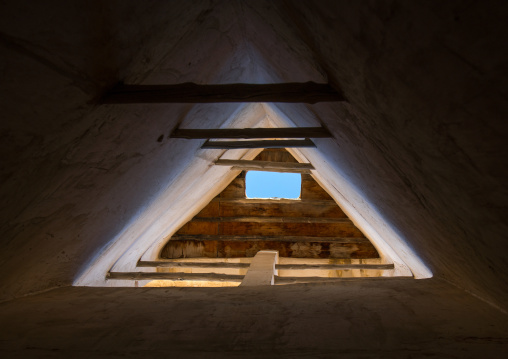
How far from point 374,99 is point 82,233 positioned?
8.70 ft

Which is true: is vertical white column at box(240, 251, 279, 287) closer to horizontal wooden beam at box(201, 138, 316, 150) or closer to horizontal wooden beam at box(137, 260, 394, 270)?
horizontal wooden beam at box(137, 260, 394, 270)

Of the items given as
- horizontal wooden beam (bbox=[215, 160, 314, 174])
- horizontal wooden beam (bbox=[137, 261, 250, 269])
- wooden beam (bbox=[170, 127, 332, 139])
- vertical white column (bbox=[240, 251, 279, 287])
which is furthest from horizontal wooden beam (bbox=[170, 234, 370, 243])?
wooden beam (bbox=[170, 127, 332, 139])

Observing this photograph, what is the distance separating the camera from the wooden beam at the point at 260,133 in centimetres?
267

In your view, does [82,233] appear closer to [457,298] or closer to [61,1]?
[61,1]

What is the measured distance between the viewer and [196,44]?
6.72ft

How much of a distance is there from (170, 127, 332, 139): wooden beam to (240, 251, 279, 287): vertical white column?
1.50 m

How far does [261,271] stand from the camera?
13.3 feet

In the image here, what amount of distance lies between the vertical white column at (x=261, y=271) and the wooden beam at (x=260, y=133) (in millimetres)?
1499

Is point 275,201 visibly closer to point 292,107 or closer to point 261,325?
point 292,107

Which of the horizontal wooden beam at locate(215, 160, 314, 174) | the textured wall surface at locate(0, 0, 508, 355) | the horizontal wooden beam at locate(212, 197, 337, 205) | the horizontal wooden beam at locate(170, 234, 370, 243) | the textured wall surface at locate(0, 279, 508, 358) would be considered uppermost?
the horizontal wooden beam at locate(215, 160, 314, 174)

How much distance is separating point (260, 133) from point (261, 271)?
2.06 metres

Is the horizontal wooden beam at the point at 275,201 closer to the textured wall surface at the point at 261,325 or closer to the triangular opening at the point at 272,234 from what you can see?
the triangular opening at the point at 272,234

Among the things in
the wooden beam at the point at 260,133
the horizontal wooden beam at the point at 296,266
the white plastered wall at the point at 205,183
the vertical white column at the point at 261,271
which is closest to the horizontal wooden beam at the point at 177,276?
the white plastered wall at the point at 205,183

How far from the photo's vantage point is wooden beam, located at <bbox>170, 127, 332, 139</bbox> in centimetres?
267
